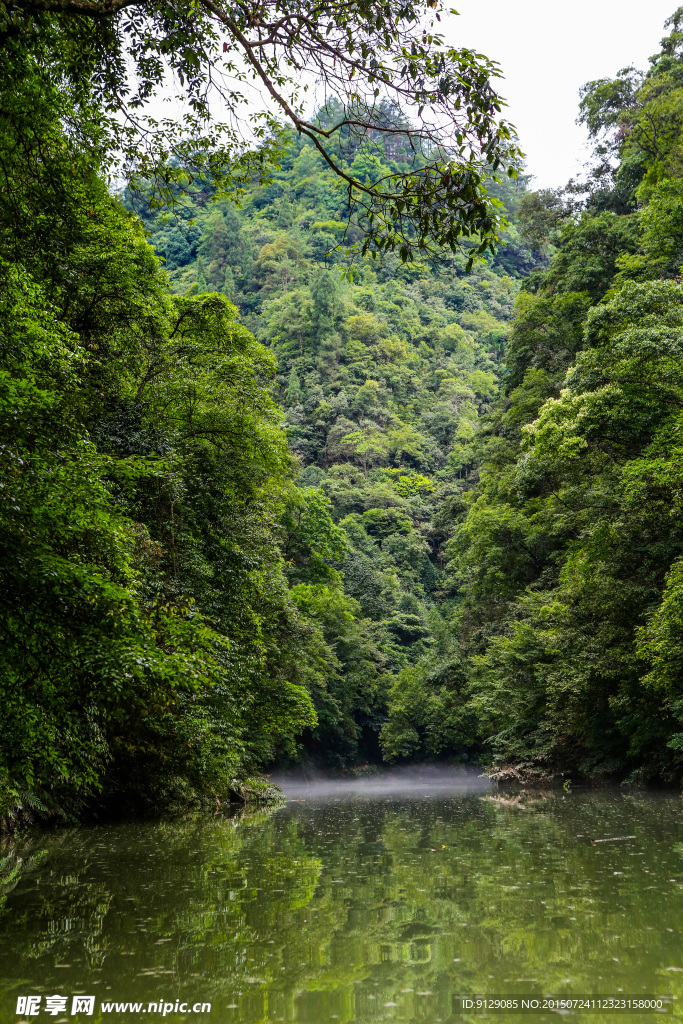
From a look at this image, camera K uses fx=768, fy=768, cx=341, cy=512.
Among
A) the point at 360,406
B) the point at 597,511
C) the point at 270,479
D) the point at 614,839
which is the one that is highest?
the point at 360,406

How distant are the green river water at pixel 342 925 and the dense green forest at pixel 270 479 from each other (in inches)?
72.6

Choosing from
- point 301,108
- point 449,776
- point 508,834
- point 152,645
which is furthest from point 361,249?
point 449,776

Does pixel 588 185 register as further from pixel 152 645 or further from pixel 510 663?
pixel 152 645

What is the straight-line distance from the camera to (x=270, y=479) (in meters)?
24.6

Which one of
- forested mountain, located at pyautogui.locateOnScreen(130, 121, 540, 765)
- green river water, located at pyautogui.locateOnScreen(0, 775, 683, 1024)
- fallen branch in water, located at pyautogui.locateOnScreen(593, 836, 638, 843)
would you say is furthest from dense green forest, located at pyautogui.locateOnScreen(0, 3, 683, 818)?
fallen branch in water, located at pyautogui.locateOnScreen(593, 836, 638, 843)

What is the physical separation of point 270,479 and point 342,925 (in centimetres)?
1821

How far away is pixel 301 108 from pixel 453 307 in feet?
322

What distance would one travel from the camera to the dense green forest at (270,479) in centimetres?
779

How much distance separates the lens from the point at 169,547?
15289mm

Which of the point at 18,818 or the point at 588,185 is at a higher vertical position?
the point at 588,185

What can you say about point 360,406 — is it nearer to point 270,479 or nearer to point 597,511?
point 270,479

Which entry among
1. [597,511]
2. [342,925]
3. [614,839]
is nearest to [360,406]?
[597,511]

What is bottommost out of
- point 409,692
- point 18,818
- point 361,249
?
point 409,692

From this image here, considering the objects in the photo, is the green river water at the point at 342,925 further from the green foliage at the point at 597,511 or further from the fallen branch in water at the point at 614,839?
the green foliage at the point at 597,511
